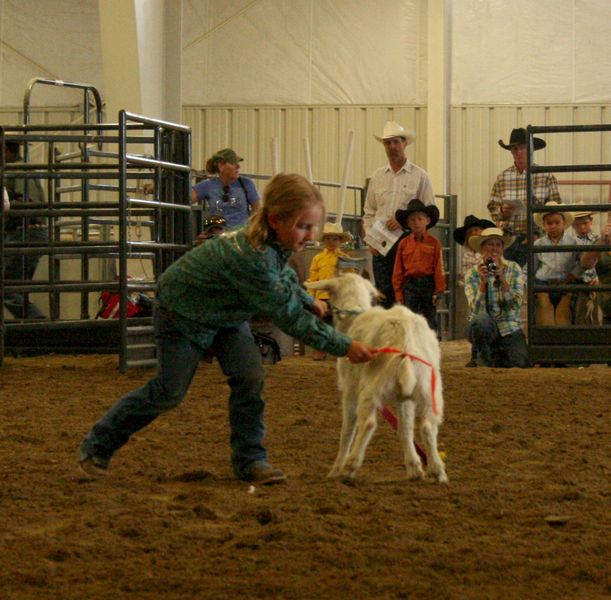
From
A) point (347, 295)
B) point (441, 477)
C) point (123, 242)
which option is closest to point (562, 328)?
point (123, 242)

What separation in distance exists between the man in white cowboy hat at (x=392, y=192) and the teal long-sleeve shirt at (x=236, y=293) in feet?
17.4

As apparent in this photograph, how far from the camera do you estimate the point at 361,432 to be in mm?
3953

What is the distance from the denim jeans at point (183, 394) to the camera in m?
4.15

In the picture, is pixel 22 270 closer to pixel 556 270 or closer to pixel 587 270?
pixel 556 270

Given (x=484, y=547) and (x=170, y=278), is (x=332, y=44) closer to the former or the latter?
(x=170, y=278)

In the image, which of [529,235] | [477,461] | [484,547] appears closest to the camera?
[484,547]

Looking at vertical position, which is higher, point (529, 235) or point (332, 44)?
point (332, 44)

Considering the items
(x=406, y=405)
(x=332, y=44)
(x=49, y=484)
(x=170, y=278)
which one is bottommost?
(x=49, y=484)

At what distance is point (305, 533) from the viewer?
132 inches

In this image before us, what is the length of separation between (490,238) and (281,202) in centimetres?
521

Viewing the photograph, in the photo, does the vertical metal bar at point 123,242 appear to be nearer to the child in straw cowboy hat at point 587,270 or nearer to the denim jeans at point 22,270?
the denim jeans at point 22,270

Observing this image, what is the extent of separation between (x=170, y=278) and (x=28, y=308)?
5862 mm

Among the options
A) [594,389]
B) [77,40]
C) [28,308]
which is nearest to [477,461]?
[594,389]

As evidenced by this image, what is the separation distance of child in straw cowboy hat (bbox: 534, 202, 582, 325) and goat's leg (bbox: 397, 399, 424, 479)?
526cm
